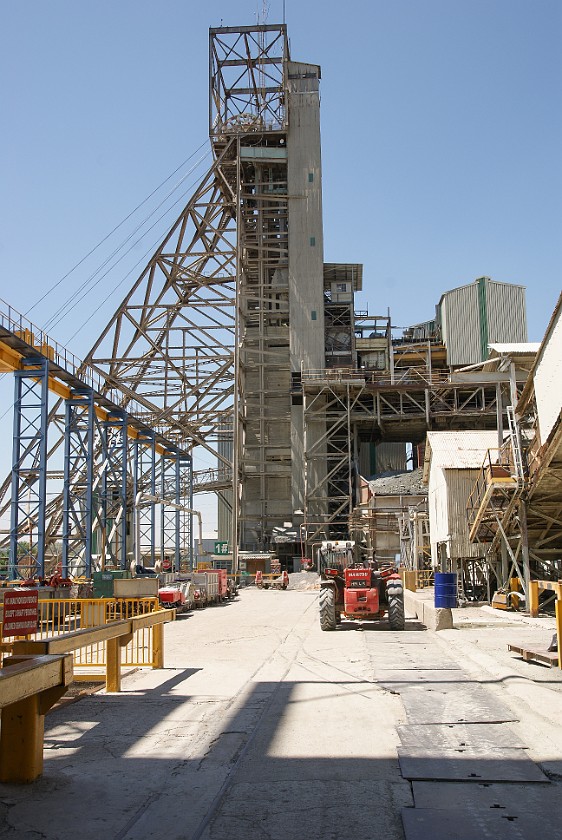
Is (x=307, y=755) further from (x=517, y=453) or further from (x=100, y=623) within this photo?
(x=517, y=453)

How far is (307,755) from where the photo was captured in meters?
7.24

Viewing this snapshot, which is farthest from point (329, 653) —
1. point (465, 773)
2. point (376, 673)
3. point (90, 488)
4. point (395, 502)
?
point (395, 502)

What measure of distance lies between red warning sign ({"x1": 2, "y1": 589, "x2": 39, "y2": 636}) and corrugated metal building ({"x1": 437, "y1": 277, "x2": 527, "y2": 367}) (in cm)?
5485

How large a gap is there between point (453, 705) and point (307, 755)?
2728 mm

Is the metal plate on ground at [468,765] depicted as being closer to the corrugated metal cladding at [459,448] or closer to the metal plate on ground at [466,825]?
the metal plate on ground at [466,825]

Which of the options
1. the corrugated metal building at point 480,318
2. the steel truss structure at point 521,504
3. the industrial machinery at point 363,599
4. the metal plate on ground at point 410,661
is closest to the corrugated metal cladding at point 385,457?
the corrugated metal building at point 480,318

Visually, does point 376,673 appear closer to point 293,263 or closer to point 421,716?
point 421,716

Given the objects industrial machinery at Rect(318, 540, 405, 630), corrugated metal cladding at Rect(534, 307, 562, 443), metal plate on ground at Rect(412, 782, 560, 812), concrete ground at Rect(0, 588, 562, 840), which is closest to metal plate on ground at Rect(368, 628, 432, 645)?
industrial machinery at Rect(318, 540, 405, 630)

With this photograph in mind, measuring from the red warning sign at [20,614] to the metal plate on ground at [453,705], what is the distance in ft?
15.7

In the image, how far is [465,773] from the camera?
6438mm

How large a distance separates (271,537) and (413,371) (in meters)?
17.9

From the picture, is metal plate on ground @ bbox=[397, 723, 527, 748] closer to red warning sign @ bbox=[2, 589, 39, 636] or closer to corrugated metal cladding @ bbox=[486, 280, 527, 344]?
red warning sign @ bbox=[2, 589, 39, 636]

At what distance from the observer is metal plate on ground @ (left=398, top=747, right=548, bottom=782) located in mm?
6316

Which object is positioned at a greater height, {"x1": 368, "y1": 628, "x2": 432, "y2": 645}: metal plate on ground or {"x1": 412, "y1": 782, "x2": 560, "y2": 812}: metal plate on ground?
{"x1": 412, "y1": 782, "x2": 560, "y2": 812}: metal plate on ground
